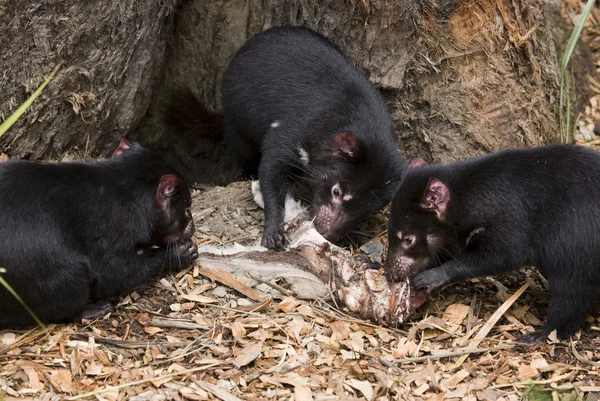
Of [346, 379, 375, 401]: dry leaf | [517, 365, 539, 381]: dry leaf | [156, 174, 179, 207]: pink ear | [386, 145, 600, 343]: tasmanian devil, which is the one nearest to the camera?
[346, 379, 375, 401]: dry leaf

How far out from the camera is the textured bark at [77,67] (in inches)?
191

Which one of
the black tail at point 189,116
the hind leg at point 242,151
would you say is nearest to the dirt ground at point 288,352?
the hind leg at point 242,151

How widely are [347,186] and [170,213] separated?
116 centimetres

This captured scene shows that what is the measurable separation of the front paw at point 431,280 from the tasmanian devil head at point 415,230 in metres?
0.08

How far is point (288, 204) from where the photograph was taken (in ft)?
18.0

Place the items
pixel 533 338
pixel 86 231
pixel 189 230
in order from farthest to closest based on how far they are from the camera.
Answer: pixel 189 230, pixel 533 338, pixel 86 231

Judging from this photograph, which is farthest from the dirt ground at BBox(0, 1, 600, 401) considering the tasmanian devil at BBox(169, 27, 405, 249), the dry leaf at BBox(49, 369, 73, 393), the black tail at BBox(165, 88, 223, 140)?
the black tail at BBox(165, 88, 223, 140)

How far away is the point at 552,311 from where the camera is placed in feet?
14.6

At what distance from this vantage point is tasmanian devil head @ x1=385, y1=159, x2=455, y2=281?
4.52 m

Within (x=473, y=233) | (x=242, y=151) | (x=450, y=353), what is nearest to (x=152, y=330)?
(x=450, y=353)

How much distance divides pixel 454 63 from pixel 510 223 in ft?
4.75

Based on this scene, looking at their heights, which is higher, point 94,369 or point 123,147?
point 123,147

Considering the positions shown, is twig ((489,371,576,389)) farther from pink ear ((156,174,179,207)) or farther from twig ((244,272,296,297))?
pink ear ((156,174,179,207))

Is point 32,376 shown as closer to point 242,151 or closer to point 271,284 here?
point 271,284
